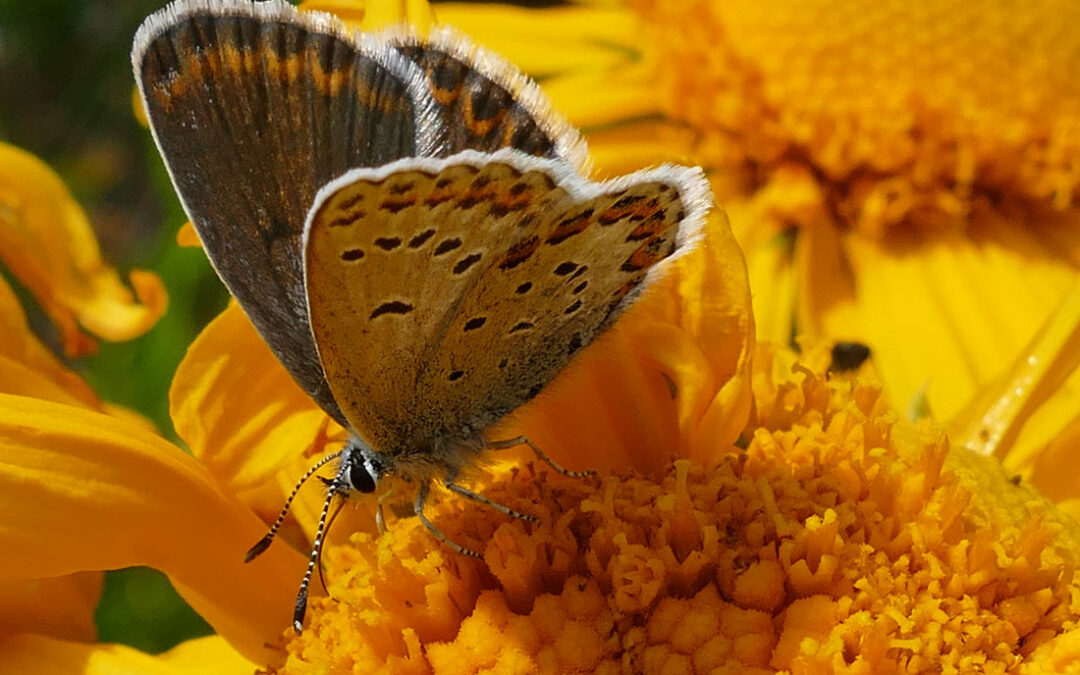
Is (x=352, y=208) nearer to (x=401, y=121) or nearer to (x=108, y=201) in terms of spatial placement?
(x=401, y=121)

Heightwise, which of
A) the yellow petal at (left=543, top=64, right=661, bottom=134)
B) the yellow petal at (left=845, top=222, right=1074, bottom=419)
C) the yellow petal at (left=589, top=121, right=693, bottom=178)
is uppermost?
the yellow petal at (left=543, top=64, right=661, bottom=134)

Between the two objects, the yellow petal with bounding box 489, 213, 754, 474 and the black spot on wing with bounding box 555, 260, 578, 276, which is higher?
the black spot on wing with bounding box 555, 260, 578, 276

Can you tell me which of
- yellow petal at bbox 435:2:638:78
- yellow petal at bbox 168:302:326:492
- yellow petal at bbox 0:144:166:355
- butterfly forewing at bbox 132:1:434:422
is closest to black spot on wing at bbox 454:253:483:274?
butterfly forewing at bbox 132:1:434:422

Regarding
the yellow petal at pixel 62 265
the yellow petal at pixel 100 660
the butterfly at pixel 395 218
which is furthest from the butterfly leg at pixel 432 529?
the yellow petal at pixel 62 265

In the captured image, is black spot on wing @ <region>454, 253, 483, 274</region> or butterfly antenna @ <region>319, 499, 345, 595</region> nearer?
black spot on wing @ <region>454, 253, 483, 274</region>

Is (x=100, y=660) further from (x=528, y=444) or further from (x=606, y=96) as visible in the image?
(x=606, y=96)

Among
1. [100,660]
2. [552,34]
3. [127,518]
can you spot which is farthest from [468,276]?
[552,34]

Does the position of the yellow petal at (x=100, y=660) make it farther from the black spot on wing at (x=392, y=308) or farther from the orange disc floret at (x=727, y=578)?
the black spot on wing at (x=392, y=308)

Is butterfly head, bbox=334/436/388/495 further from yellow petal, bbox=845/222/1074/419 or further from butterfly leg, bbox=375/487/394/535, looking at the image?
yellow petal, bbox=845/222/1074/419
